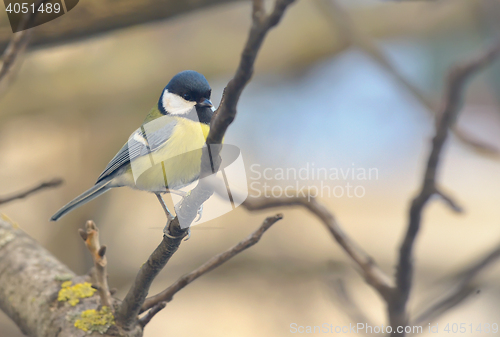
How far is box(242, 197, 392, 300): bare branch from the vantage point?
43 centimetres

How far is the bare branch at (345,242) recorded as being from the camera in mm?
432

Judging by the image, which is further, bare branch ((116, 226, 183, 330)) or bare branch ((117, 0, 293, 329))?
bare branch ((116, 226, 183, 330))

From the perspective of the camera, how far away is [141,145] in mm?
598

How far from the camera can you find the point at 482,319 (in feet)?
4.13

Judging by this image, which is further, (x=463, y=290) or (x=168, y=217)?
(x=168, y=217)

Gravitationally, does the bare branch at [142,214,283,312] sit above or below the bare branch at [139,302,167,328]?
above

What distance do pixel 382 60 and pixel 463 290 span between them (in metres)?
0.47

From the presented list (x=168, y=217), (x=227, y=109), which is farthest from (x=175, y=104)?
(x=227, y=109)
